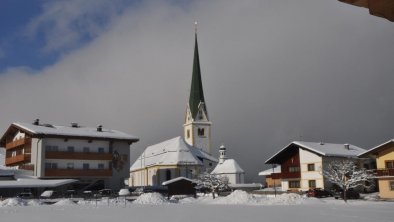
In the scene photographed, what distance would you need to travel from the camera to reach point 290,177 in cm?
6644

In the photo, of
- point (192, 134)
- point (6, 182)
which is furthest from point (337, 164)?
point (192, 134)

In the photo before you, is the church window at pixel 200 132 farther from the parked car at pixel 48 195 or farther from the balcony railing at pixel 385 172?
the balcony railing at pixel 385 172

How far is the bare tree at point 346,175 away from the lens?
49.1 metres

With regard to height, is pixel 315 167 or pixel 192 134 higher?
pixel 192 134

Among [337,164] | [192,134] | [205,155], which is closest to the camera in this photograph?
[337,164]

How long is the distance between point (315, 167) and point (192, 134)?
6788cm

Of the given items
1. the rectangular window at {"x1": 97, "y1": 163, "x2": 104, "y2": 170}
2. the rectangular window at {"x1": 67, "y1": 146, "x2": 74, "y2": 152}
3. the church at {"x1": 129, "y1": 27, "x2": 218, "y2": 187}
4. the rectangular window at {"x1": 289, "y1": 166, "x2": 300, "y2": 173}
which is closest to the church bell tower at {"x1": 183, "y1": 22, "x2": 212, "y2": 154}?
the church at {"x1": 129, "y1": 27, "x2": 218, "y2": 187}

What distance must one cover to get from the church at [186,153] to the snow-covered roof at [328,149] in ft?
65.4

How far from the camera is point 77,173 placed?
63531 millimetres

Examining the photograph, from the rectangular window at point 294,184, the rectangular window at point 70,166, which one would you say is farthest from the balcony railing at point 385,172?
the rectangular window at point 70,166

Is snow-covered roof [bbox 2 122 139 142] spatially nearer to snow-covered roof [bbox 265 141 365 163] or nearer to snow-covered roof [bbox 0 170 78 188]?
snow-covered roof [bbox 0 170 78 188]

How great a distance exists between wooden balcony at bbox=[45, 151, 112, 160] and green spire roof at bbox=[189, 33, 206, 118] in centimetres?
6615

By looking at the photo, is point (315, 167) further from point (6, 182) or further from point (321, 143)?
point (6, 182)

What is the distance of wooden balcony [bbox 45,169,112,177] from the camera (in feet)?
201
